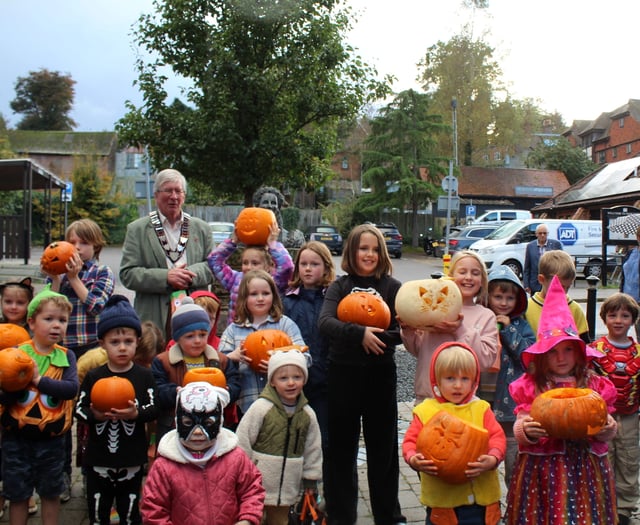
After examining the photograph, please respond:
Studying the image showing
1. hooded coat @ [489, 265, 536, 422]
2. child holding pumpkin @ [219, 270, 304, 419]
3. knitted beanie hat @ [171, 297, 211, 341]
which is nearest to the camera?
knitted beanie hat @ [171, 297, 211, 341]

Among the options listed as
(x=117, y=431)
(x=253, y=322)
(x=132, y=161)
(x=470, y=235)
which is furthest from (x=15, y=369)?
(x=132, y=161)

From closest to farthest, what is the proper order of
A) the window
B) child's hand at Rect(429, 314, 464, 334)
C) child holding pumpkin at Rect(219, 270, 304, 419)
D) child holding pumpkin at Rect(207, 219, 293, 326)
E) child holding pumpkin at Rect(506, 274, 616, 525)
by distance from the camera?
child holding pumpkin at Rect(506, 274, 616, 525) → child's hand at Rect(429, 314, 464, 334) → child holding pumpkin at Rect(219, 270, 304, 419) → child holding pumpkin at Rect(207, 219, 293, 326) → the window

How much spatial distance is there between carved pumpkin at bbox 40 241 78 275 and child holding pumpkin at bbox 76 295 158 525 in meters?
0.90

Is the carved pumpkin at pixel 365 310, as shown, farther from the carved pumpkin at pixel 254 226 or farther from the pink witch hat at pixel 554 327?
the carved pumpkin at pixel 254 226

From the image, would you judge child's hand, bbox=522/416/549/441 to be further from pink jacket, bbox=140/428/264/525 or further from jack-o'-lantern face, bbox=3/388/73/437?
jack-o'-lantern face, bbox=3/388/73/437

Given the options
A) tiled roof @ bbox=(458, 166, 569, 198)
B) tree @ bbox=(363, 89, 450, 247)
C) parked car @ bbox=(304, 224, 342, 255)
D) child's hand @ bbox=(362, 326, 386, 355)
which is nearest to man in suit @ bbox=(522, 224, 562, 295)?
child's hand @ bbox=(362, 326, 386, 355)

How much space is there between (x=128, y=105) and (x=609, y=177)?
78.9ft

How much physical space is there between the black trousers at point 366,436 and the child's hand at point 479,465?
0.90 meters

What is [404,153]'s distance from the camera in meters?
37.9

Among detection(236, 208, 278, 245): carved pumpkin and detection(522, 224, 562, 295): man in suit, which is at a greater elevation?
detection(236, 208, 278, 245): carved pumpkin

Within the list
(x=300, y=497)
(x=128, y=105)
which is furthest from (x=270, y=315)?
(x=128, y=105)

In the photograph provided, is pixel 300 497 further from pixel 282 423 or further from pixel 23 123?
pixel 23 123

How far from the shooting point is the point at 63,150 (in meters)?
59.7

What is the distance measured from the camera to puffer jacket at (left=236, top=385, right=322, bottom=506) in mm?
3455
